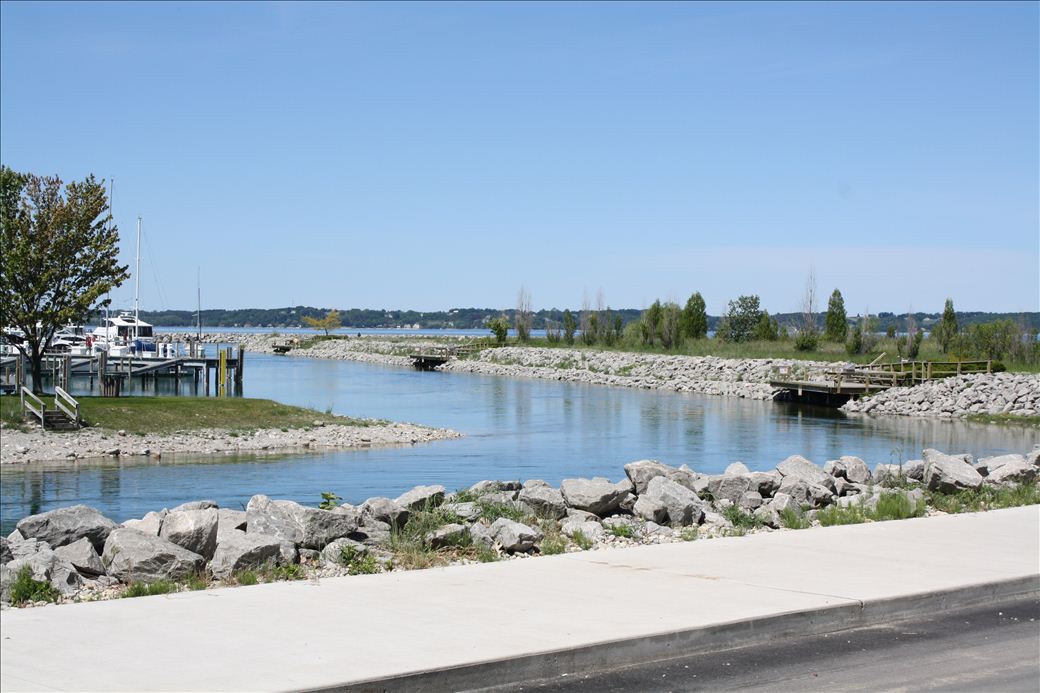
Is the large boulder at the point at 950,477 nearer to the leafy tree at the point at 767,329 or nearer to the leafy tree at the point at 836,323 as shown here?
the leafy tree at the point at 836,323

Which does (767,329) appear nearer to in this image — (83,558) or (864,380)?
(864,380)

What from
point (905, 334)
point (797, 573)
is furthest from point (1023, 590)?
point (905, 334)

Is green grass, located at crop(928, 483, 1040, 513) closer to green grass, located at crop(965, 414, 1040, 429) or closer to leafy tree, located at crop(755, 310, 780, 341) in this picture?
green grass, located at crop(965, 414, 1040, 429)

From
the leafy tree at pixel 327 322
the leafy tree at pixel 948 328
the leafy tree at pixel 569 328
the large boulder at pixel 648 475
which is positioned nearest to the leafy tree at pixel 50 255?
the large boulder at pixel 648 475

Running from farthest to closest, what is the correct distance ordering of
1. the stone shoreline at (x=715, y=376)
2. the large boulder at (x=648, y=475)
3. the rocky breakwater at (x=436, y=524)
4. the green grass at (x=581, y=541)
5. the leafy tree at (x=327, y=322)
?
the leafy tree at (x=327, y=322)
the stone shoreline at (x=715, y=376)
the large boulder at (x=648, y=475)
the green grass at (x=581, y=541)
the rocky breakwater at (x=436, y=524)

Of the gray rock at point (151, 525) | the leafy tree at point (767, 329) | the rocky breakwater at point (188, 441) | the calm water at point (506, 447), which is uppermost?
the leafy tree at point (767, 329)

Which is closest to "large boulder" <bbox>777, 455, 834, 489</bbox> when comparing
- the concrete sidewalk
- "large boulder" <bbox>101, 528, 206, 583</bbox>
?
the concrete sidewalk

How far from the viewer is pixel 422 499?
12570 mm

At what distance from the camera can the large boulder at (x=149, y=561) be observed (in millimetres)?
9250

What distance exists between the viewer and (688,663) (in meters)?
7.22

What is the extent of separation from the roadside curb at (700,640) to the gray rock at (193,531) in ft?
13.9

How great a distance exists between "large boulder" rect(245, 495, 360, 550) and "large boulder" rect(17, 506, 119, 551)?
4.43 feet

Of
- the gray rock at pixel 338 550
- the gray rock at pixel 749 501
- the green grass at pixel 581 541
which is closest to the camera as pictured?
the gray rock at pixel 338 550

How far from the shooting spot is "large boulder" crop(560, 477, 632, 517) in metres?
13.2
